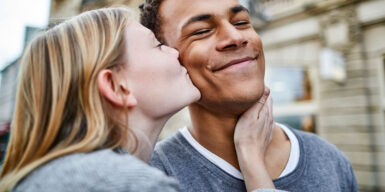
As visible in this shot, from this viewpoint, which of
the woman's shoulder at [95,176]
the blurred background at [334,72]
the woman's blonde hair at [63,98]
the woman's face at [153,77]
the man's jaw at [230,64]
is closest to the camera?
the woman's shoulder at [95,176]

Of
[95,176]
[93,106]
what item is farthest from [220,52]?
[95,176]

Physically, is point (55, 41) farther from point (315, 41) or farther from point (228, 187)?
point (315, 41)

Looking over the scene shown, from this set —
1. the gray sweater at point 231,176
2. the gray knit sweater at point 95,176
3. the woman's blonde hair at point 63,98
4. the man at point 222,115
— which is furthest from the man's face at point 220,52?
the gray knit sweater at point 95,176

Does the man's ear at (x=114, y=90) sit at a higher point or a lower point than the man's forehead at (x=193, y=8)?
lower

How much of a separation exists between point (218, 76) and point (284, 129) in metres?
0.61

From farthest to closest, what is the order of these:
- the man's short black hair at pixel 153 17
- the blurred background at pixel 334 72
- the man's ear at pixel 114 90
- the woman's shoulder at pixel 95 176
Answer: the blurred background at pixel 334 72 → the man's short black hair at pixel 153 17 → the man's ear at pixel 114 90 → the woman's shoulder at pixel 95 176

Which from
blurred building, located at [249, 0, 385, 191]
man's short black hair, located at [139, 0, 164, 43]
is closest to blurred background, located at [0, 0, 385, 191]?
blurred building, located at [249, 0, 385, 191]

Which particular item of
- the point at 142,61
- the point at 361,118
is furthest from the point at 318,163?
the point at 361,118

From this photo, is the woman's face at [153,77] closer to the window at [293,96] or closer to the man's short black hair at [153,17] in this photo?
the man's short black hair at [153,17]

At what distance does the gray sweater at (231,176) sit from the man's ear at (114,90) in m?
0.41

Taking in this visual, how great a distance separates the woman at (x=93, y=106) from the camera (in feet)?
2.34

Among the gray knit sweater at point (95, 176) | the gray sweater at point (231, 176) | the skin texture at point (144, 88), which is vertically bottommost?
the gray sweater at point (231, 176)

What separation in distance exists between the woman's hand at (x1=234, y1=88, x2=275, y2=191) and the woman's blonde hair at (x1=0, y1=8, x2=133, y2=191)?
1.93ft

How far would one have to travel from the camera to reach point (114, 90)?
1019 millimetres
